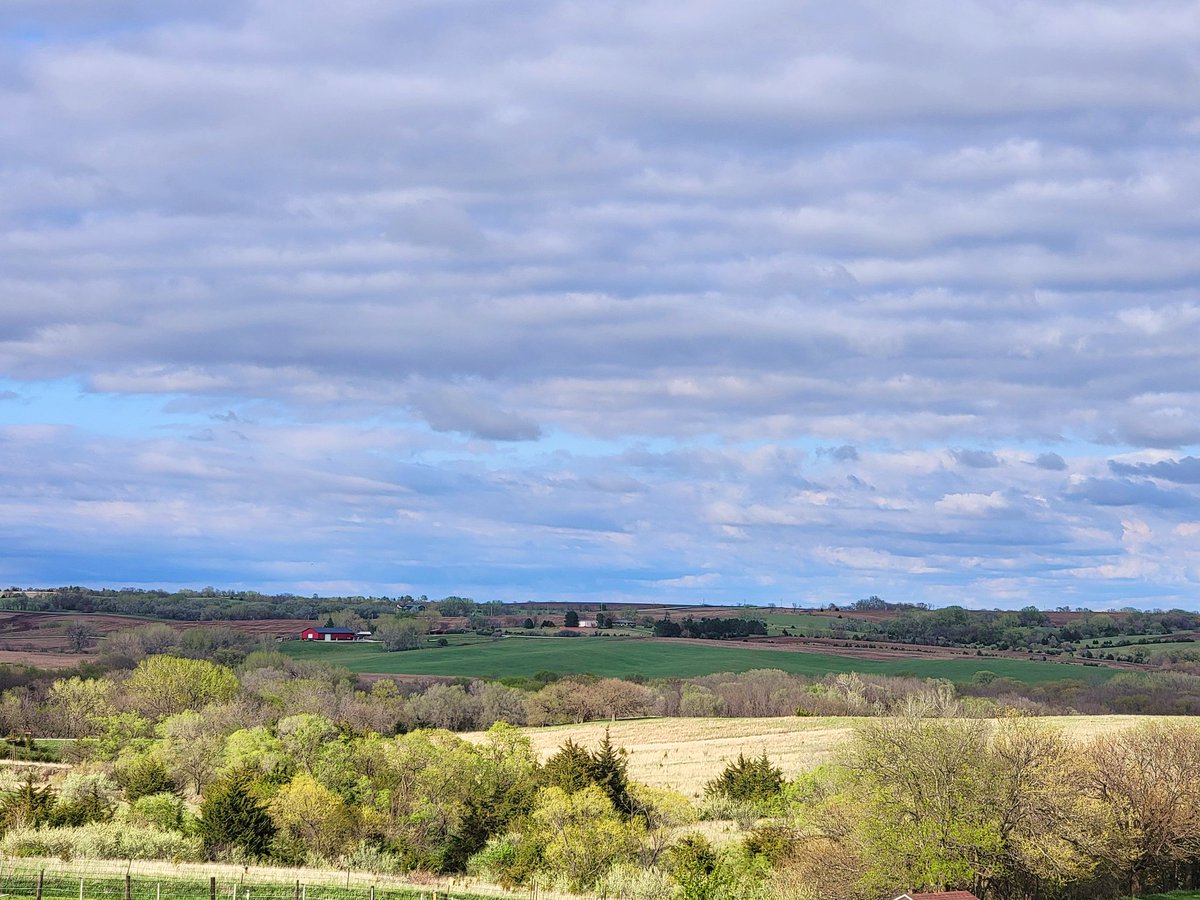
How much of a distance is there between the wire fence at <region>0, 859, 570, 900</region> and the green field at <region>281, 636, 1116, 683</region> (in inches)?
3902

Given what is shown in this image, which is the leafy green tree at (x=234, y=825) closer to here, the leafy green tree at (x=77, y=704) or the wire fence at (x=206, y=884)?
the wire fence at (x=206, y=884)

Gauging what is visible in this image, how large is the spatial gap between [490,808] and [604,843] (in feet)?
38.7

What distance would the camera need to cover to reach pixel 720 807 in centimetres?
7362

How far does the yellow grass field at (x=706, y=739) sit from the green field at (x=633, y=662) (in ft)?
126

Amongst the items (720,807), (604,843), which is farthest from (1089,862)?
(720,807)

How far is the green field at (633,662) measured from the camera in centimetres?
15250

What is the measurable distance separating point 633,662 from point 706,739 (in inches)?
2470

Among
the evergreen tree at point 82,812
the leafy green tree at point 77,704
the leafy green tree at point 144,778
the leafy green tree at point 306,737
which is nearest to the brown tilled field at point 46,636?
the leafy green tree at point 77,704

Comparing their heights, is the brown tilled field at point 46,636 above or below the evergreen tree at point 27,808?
above

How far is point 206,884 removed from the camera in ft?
159

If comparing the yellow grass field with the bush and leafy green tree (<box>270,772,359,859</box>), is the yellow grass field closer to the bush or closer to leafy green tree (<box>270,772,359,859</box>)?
leafy green tree (<box>270,772,359,859</box>)

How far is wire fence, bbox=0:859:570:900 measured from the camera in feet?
145

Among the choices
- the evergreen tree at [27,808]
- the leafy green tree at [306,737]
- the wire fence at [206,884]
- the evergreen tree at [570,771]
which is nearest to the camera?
the wire fence at [206,884]

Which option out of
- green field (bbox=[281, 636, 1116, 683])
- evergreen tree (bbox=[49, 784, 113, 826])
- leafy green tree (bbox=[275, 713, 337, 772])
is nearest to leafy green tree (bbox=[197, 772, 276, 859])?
evergreen tree (bbox=[49, 784, 113, 826])
